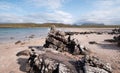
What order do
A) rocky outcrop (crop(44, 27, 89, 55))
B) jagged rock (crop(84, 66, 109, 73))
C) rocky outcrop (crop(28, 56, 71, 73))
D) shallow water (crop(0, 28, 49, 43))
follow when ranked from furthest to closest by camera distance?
1. shallow water (crop(0, 28, 49, 43))
2. rocky outcrop (crop(44, 27, 89, 55))
3. rocky outcrop (crop(28, 56, 71, 73))
4. jagged rock (crop(84, 66, 109, 73))

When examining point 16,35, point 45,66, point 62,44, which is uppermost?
point 62,44

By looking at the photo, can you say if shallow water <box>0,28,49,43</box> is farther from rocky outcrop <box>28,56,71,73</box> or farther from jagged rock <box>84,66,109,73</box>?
jagged rock <box>84,66,109,73</box>

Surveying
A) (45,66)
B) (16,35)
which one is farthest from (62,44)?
(16,35)

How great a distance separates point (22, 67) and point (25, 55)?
3741mm

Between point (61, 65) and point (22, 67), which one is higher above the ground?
point (61, 65)

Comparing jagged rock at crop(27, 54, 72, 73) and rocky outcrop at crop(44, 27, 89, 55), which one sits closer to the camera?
jagged rock at crop(27, 54, 72, 73)

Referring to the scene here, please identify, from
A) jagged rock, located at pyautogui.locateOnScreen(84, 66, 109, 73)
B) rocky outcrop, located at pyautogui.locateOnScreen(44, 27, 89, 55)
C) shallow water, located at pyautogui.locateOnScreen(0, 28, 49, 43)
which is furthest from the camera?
shallow water, located at pyautogui.locateOnScreen(0, 28, 49, 43)

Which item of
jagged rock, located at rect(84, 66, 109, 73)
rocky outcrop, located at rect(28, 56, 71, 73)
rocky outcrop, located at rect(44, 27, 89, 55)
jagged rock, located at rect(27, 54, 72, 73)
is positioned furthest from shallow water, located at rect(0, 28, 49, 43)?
jagged rock, located at rect(84, 66, 109, 73)

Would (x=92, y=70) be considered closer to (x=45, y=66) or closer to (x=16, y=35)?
(x=45, y=66)

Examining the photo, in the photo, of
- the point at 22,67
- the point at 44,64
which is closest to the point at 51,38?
the point at 22,67

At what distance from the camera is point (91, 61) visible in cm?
1048

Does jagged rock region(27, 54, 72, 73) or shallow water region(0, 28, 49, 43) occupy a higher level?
jagged rock region(27, 54, 72, 73)

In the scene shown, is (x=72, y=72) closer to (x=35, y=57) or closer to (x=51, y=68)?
(x=51, y=68)

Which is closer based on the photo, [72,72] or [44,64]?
[72,72]
